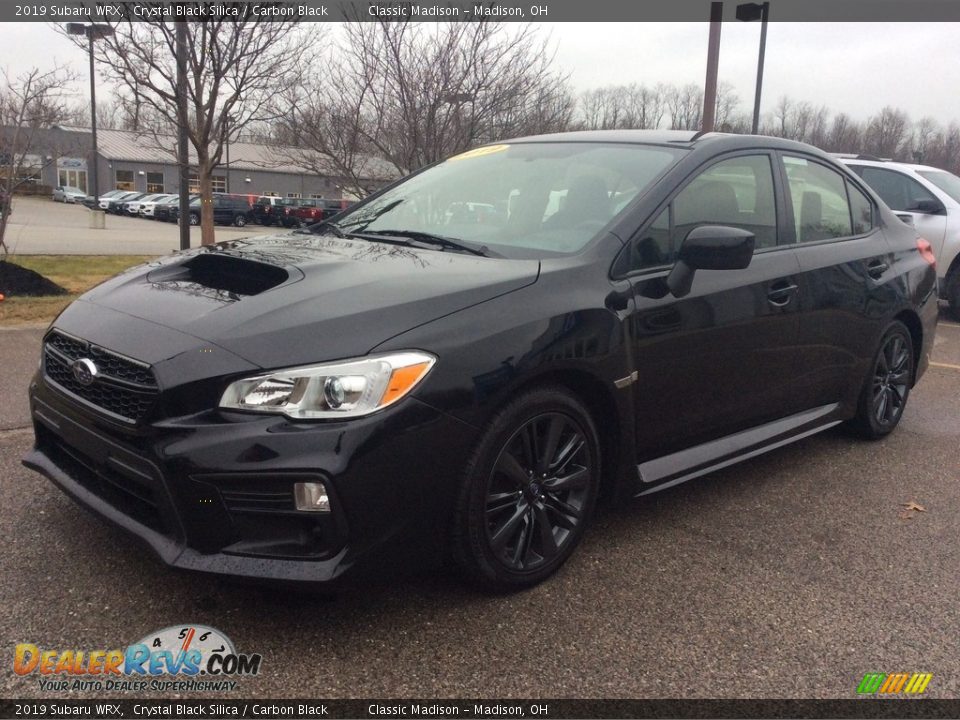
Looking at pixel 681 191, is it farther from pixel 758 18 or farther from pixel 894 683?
pixel 758 18

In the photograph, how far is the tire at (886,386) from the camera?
4.67 m

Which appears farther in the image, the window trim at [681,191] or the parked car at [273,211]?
the parked car at [273,211]

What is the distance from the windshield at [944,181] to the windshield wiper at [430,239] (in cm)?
817

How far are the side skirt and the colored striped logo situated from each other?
40.9 inches

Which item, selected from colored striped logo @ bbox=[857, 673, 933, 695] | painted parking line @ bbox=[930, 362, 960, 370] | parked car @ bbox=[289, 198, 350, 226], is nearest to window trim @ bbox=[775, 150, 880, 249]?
colored striped logo @ bbox=[857, 673, 933, 695]

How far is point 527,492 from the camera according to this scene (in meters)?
2.84

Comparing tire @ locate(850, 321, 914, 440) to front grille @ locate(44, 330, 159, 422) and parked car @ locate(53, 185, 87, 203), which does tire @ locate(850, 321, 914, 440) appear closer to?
front grille @ locate(44, 330, 159, 422)

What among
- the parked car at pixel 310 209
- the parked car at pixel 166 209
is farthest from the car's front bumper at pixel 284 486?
the parked car at pixel 166 209

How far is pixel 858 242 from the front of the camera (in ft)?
14.5

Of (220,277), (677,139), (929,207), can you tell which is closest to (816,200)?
(677,139)

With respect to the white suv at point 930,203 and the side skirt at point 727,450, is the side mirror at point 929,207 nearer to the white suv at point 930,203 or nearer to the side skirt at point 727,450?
the white suv at point 930,203

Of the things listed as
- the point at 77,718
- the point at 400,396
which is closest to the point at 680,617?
the point at 400,396

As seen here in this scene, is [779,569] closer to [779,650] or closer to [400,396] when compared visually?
[779,650]

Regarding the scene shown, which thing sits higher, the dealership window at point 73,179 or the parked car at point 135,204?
the dealership window at point 73,179
